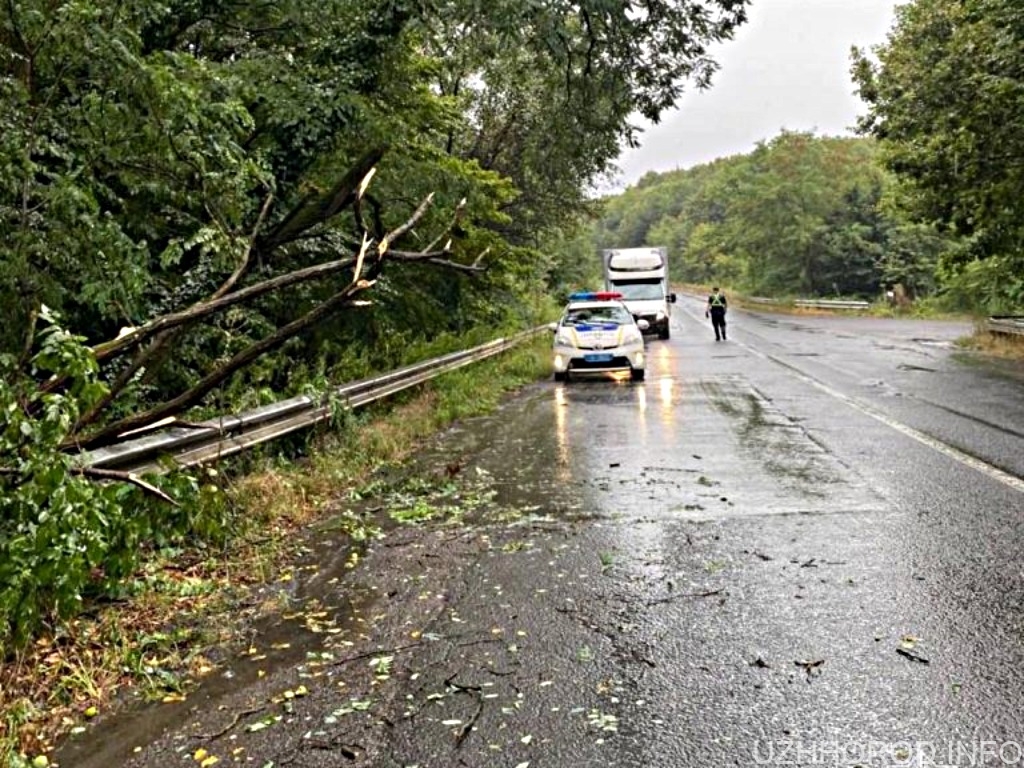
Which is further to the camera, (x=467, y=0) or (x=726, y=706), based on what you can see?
(x=467, y=0)

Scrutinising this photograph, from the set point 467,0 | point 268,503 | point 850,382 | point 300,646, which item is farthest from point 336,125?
point 850,382

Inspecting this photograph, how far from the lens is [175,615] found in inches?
166

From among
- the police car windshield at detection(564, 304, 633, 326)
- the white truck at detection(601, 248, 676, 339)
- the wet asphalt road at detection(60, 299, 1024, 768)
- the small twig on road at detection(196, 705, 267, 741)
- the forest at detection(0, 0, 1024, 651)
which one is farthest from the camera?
the white truck at detection(601, 248, 676, 339)

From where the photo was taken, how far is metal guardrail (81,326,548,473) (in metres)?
4.62

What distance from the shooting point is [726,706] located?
125 inches

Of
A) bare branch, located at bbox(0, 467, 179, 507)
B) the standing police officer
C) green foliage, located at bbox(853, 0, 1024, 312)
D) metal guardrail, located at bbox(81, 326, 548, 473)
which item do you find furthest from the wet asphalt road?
the standing police officer

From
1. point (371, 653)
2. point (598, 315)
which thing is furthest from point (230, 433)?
point (598, 315)

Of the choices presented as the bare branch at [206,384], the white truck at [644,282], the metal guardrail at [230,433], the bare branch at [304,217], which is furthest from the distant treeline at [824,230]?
the bare branch at [206,384]

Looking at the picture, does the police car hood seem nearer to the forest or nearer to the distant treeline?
the forest

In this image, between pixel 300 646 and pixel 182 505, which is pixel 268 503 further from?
pixel 300 646

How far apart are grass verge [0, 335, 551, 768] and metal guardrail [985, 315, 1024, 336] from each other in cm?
1902

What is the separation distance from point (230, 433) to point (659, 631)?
360cm

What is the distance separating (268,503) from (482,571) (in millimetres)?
2008

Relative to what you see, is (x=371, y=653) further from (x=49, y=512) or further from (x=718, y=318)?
(x=718, y=318)
